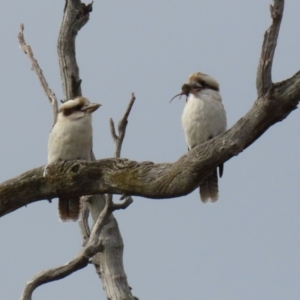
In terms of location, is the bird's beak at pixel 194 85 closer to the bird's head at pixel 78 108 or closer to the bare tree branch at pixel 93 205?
the bird's head at pixel 78 108

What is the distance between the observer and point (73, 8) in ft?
39.1

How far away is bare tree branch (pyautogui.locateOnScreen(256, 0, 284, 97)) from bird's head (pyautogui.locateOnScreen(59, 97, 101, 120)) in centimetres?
328

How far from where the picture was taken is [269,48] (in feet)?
21.5

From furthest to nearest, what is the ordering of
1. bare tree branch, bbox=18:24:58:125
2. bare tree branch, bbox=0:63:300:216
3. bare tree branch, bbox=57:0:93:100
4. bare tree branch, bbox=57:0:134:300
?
bare tree branch, bbox=57:0:93:100
bare tree branch, bbox=18:24:58:125
bare tree branch, bbox=57:0:134:300
bare tree branch, bbox=0:63:300:216

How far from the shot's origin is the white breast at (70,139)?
966cm

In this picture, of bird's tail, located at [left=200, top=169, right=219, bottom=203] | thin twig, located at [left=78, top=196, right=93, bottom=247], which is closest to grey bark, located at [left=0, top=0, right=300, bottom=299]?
bird's tail, located at [left=200, top=169, right=219, bottom=203]

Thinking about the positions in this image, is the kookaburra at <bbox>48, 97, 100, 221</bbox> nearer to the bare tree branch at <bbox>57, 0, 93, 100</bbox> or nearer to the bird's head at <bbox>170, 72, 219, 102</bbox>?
the bird's head at <bbox>170, 72, 219, 102</bbox>

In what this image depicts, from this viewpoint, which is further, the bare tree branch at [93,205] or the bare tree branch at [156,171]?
the bare tree branch at [93,205]

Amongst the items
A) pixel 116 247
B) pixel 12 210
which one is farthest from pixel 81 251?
pixel 116 247

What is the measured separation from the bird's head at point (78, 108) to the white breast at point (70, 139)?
4 cm

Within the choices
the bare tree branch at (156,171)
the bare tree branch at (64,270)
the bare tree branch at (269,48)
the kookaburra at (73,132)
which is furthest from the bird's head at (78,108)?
the bare tree branch at (269,48)

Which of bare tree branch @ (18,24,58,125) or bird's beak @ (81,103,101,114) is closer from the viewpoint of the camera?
bird's beak @ (81,103,101,114)

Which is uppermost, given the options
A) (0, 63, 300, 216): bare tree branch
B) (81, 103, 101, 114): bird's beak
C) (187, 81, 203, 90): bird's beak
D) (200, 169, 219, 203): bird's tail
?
(187, 81, 203, 90): bird's beak

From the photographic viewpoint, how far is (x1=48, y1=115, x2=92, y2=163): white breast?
9.66 m
